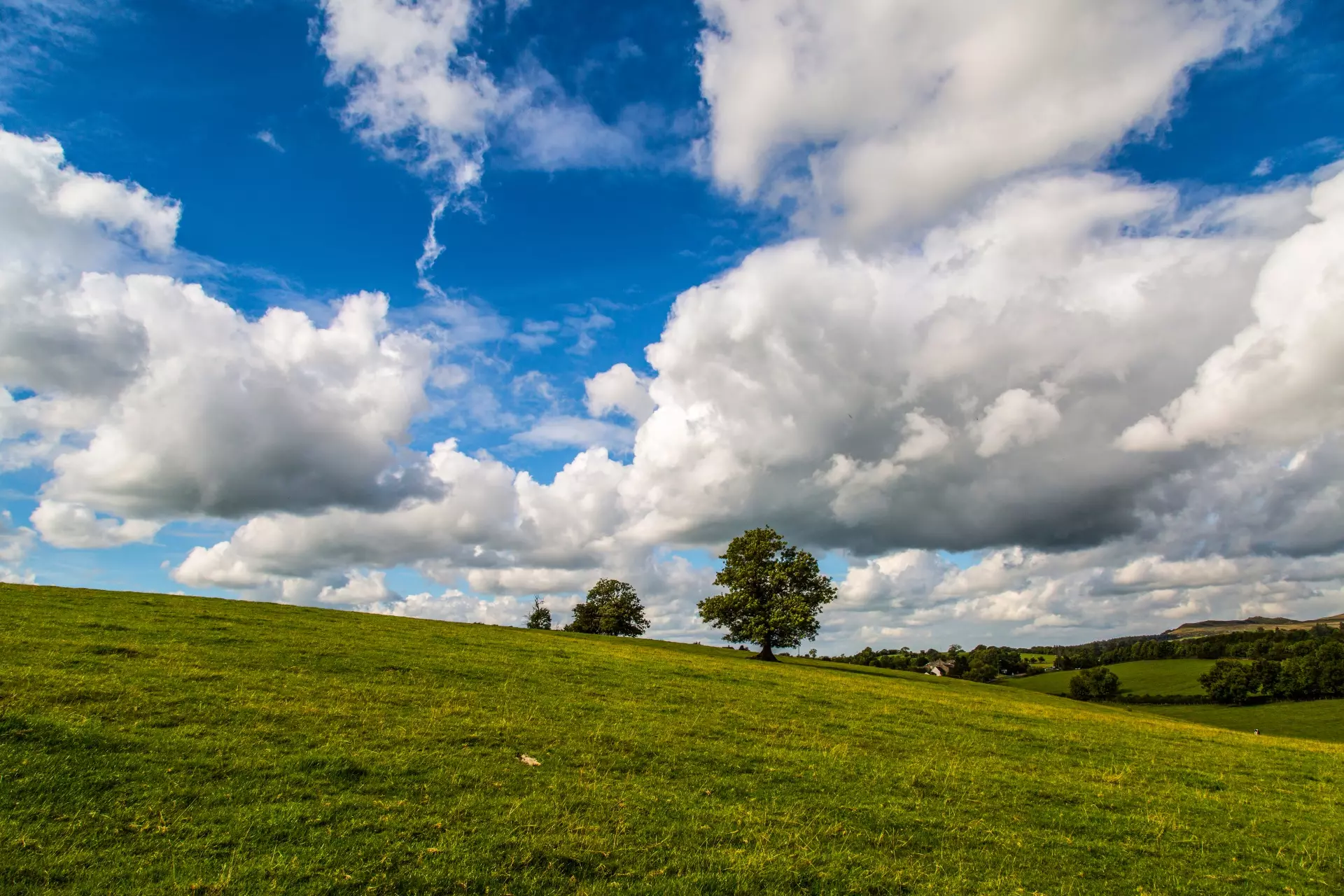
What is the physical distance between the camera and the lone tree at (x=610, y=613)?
105312 millimetres

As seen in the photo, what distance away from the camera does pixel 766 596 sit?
2456 inches

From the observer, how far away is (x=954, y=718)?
28625mm

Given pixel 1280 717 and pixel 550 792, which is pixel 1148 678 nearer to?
pixel 1280 717

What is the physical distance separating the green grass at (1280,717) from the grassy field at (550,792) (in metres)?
87.5

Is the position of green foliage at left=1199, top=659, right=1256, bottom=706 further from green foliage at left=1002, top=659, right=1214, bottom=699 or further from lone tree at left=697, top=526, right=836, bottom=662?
lone tree at left=697, top=526, right=836, bottom=662

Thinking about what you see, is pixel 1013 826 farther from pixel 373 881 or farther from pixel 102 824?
pixel 102 824

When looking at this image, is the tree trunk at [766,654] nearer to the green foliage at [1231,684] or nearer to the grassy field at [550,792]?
the grassy field at [550,792]

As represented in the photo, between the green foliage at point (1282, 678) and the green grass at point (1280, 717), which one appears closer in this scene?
the green grass at point (1280, 717)

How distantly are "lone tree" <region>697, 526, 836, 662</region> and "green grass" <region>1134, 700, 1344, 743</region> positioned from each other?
198 feet

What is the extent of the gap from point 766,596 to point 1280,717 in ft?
326

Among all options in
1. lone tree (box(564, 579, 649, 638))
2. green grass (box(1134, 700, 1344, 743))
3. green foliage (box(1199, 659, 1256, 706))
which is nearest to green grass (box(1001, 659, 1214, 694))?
green foliage (box(1199, 659, 1256, 706))

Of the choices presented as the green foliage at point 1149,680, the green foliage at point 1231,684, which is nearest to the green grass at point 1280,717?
the green foliage at point 1231,684

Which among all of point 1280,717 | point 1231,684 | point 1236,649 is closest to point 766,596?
point 1280,717

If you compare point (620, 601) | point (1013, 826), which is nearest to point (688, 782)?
point (1013, 826)
